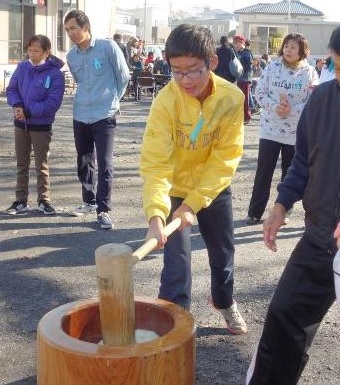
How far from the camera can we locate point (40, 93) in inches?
251

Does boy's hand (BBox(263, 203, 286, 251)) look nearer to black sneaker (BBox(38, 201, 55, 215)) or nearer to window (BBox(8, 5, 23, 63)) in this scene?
black sneaker (BBox(38, 201, 55, 215))

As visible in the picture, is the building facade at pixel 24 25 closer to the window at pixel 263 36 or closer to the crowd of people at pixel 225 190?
the window at pixel 263 36

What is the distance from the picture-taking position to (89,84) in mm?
6230

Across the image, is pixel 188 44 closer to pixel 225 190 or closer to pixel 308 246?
pixel 225 190

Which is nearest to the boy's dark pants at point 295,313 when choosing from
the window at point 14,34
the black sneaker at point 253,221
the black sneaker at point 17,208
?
the black sneaker at point 253,221

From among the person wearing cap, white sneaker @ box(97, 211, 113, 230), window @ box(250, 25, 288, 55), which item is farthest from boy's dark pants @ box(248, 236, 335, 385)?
window @ box(250, 25, 288, 55)

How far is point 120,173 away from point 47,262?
12.3ft

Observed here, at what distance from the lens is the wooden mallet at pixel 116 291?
2.48 m

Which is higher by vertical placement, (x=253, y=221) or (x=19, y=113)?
(x=19, y=113)

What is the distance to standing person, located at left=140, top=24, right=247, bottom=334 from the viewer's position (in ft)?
10.3

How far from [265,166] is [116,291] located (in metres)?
3.97

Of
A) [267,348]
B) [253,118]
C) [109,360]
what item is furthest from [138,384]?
[253,118]

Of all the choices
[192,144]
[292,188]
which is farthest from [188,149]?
[292,188]

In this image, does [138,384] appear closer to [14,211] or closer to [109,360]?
[109,360]
